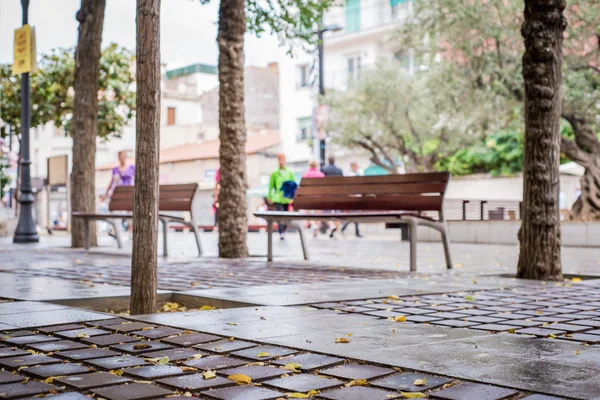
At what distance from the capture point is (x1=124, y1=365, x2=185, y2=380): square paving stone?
338 centimetres

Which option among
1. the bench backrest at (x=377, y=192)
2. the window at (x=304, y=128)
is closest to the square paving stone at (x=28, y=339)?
the bench backrest at (x=377, y=192)

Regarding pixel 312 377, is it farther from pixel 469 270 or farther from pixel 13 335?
pixel 469 270

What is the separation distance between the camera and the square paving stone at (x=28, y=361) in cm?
358

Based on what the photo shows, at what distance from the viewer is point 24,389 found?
3125 millimetres

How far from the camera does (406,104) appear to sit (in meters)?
35.7

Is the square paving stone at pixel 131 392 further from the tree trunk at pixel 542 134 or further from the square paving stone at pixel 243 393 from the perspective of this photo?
the tree trunk at pixel 542 134

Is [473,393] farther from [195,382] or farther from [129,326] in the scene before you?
Result: [129,326]

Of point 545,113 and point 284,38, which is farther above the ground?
point 284,38

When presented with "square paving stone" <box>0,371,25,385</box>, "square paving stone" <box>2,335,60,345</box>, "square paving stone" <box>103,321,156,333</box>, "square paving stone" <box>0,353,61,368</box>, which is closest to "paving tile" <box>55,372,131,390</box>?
"square paving stone" <box>0,371,25,385</box>

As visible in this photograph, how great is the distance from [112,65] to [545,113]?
65.0ft

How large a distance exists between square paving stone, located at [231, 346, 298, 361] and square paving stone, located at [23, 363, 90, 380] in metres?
0.67

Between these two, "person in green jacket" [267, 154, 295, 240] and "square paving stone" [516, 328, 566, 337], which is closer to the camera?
"square paving stone" [516, 328, 566, 337]

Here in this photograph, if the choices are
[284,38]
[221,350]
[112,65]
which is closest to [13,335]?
[221,350]

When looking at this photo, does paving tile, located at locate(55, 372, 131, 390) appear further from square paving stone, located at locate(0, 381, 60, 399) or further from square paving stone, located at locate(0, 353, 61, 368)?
square paving stone, located at locate(0, 353, 61, 368)
